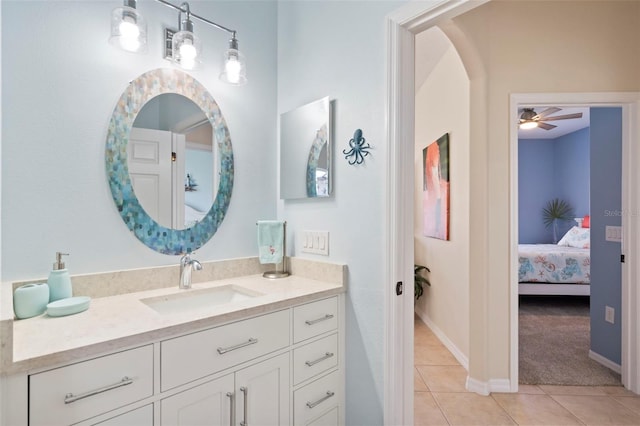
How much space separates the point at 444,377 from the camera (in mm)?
2514

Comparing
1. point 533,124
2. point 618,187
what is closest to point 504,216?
point 618,187

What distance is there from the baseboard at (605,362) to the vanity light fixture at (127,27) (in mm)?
3762

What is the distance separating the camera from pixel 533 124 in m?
4.66

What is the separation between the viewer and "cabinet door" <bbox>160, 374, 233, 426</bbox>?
1026mm

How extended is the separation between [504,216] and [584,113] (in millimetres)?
3905

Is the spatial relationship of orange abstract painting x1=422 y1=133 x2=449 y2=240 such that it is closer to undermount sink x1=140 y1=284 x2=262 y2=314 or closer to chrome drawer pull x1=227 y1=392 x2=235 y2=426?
undermount sink x1=140 y1=284 x2=262 y2=314

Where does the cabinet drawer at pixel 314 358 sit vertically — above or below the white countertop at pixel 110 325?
below

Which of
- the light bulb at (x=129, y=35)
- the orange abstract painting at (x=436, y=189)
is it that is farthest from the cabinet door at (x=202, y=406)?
the orange abstract painting at (x=436, y=189)

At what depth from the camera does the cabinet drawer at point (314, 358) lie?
1391 mm

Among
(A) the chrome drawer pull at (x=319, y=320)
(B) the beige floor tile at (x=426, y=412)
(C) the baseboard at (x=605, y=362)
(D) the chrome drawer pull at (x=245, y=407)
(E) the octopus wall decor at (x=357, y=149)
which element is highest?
(E) the octopus wall decor at (x=357, y=149)

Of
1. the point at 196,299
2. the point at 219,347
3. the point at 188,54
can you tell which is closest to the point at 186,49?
the point at 188,54

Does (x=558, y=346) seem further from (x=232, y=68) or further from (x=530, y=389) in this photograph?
(x=232, y=68)

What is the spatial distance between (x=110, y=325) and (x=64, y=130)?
799mm

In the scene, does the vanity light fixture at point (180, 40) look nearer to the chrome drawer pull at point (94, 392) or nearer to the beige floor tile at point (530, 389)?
the chrome drawer pull at point (94, 392)
